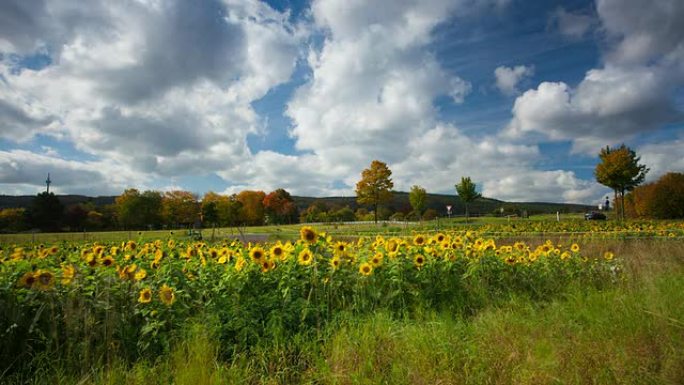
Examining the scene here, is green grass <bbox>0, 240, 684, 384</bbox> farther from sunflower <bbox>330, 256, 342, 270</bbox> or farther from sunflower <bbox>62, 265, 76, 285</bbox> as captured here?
sunflower <bbox>62, 265, 76, 285</bbox>

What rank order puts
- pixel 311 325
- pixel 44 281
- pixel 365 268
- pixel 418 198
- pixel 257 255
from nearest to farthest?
pixel 44 281 → pixel 311 325 → pixel 257 255 → pixel 365 268 → pixel 418 198

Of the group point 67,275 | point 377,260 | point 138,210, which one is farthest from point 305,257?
point 138,210

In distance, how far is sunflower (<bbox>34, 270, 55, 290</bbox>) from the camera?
338cm

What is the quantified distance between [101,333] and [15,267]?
57.7 inches

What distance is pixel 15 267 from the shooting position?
13.3 ft

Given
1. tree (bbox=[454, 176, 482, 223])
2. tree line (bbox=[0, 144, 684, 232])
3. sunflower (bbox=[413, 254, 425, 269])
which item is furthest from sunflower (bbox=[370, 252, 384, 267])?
tree (bbox=[454, 176, 482, 223])

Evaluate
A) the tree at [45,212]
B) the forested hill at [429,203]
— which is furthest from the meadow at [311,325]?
the forested hill at [429,203]

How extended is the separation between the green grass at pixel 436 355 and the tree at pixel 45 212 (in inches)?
2943

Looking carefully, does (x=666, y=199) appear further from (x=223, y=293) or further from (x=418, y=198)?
(x=223, y=293)

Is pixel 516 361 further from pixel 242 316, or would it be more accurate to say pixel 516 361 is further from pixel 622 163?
pixel 622 163

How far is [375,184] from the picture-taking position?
4219 cm

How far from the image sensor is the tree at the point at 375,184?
4194cm

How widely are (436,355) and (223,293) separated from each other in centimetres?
213

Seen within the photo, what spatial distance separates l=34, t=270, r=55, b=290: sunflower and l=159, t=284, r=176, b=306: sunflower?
94 cm
